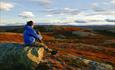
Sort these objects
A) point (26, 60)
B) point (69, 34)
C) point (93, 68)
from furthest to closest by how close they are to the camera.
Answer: point (69, 34) < point (93, 68) < point (26, 60)

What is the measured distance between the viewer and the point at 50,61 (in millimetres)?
19891

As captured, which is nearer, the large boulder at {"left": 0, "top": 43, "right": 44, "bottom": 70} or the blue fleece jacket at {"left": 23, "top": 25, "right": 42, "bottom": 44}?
the large boulder at {"left": 0, "top": 43, "right": 44, "bottom": 70}

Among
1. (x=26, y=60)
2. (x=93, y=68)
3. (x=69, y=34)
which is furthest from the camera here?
(x=69, y=34)

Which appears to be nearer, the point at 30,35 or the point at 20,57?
the point at 20,57

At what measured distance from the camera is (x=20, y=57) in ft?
62.8

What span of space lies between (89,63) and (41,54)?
145 inches

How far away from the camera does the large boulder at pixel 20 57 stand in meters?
19.0

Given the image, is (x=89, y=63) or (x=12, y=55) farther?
(x=89, y=63)

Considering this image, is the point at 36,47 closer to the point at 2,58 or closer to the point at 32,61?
the point at 32,61

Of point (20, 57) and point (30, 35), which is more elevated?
point (30, 35)

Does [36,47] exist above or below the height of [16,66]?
above

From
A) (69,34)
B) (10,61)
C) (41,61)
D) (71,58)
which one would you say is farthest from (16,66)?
(69,34)

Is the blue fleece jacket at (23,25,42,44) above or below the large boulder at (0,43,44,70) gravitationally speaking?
above

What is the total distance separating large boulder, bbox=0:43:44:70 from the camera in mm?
19016
